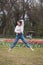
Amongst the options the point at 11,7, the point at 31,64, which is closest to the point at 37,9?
the point at 11,7

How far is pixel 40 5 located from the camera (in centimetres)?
4797

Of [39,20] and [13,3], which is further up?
[13,3]

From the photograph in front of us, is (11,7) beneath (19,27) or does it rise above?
beneath

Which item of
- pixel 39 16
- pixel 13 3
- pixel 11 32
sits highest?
pixel 13 3

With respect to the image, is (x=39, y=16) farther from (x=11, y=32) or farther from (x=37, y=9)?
(x=11, y=32)

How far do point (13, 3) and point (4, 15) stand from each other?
8.17 meters

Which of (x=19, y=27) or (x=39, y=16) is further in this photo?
(x=39, y=16)

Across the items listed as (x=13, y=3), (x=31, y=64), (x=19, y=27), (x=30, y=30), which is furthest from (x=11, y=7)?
(x=31, y=64)

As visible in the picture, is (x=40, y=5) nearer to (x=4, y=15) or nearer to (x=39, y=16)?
(x=39, y=16)

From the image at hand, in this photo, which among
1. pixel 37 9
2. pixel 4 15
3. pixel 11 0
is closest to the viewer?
pixel 11 0

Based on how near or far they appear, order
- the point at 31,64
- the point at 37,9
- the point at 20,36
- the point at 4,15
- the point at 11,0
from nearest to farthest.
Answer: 1. the point at 31,64
2. the point at 20,36
3. the point at 11,0
4. the point at 37,9
5. the point at 4,15

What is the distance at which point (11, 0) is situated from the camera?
134 feet

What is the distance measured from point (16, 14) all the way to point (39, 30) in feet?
18.4

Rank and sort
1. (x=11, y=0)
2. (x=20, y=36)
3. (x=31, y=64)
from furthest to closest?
(x=11, y=0), (x=20, y=36), (x=31, y=64)
